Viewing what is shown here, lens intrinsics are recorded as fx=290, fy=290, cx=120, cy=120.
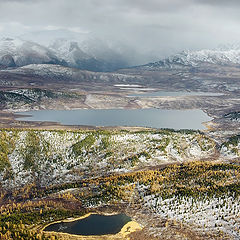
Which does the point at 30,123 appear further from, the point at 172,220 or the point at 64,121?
the point at 172,220

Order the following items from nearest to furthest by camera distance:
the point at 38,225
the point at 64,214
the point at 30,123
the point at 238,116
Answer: the point at 38,225 < the point at 64,214 < the point at 30,123 < the point at 238,116

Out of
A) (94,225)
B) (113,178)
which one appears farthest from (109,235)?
(113,178)

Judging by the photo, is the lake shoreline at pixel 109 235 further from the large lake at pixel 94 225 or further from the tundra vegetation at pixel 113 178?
the tundra vegetation at pixel 113 178

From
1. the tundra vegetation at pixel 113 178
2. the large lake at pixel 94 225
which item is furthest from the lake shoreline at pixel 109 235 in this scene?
the tundra vegetation at pixel 113 178

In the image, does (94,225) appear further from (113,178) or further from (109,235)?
(113,178)

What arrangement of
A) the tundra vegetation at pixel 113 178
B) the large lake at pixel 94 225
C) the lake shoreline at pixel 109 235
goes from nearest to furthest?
the lake shoreline at pixel 109 235, the large lake at pixel 94 225, the tundra vegetation at pixel 113 178

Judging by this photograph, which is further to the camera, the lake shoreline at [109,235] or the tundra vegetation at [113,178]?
the tundra vegetation at [113,178]

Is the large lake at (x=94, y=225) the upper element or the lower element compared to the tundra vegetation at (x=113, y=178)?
lower

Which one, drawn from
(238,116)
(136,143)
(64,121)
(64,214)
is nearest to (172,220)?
(64,214)
